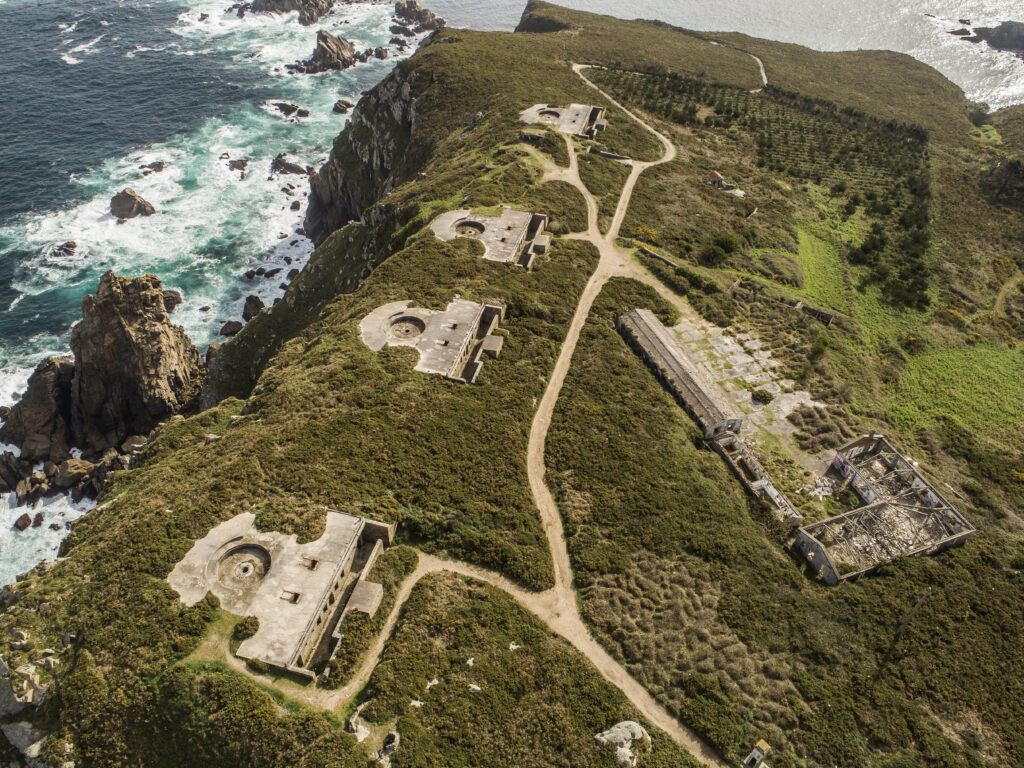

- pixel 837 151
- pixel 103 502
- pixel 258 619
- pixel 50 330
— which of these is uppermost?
pixel 837 151

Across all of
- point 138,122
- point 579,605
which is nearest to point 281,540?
point 579,605

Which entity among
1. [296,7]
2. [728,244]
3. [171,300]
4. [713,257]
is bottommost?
[171,300]

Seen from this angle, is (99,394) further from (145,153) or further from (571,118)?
(571,118)

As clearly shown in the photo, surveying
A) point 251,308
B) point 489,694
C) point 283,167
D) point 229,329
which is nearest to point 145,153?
Answer: point 283,167

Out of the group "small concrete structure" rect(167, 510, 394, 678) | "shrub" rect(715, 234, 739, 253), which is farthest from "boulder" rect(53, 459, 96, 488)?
"shrub" rect(715, 234, 739, 253)

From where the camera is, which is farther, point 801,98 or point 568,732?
point 801,98

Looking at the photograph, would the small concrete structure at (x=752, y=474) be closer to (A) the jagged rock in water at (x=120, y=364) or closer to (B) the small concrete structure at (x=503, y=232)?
(B) the small concrete structure at (x=503, y=232)

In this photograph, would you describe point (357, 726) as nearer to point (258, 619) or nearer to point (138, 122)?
point (258, 619)
